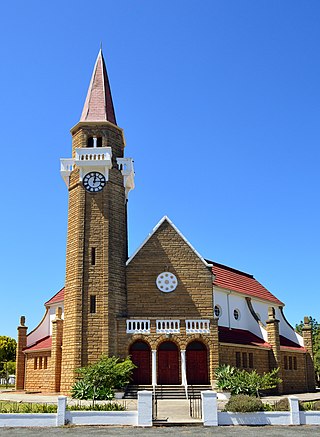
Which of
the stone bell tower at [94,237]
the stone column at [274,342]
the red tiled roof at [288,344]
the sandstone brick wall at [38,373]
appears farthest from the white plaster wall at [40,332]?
the red tiled roof at [288,344]

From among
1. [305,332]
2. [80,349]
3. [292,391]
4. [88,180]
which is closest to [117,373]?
[80,349]

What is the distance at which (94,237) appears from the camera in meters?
34.7

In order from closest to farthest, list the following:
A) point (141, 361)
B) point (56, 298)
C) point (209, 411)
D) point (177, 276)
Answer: point (209, 411) < point (141, 361) < point (177, 276) < point (56, 298)

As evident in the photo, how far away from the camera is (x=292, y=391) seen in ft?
131

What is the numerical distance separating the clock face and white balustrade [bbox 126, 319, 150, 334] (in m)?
9.33

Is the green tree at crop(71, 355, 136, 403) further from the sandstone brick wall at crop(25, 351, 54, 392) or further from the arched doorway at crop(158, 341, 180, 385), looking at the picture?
the sandstone brick wall at crop(25, 351, 54, 392)

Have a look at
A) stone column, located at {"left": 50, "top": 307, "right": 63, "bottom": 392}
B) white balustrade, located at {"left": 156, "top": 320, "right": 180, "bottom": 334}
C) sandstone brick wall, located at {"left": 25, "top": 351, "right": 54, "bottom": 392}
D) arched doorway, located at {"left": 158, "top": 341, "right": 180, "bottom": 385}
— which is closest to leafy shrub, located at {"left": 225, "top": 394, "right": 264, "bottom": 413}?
arched doorway, located at {"left": 158, "top": 341, "right": 180, "bottom": 385}

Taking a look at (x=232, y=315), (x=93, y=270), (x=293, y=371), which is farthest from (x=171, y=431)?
(x=293, y=371)

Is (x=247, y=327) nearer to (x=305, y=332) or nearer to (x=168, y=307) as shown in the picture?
(x=305, y=332)

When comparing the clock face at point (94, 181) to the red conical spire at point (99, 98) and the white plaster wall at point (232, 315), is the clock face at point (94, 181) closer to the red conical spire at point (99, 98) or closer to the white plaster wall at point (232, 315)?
the red conical spire at point (99, 98)

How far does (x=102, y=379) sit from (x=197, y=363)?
6.81m

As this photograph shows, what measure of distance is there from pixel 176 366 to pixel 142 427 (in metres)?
13.9

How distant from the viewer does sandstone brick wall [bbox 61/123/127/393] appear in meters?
32.6

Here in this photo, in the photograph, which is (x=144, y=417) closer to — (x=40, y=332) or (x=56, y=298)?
(x=56, y=298)
